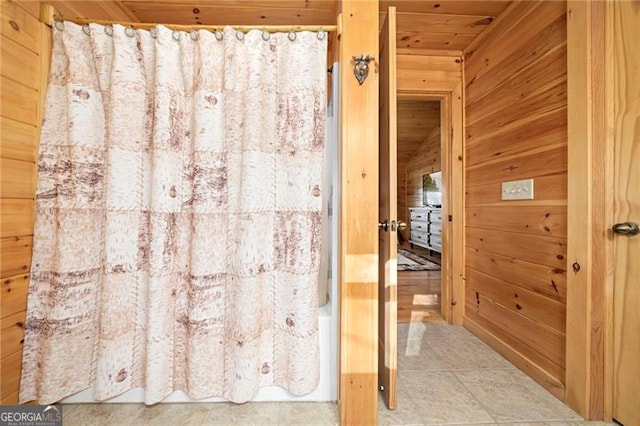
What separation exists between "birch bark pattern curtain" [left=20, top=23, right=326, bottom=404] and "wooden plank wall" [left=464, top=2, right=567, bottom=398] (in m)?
1.34

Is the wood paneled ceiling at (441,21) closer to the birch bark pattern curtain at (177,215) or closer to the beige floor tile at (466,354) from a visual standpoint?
the birch bark pattern curtain at (177,215)

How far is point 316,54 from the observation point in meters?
1.33

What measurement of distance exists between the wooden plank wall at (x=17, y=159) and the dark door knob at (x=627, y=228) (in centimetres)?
280

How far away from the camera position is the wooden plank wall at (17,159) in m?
1.17

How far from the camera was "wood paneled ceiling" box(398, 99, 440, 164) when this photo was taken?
4711mm

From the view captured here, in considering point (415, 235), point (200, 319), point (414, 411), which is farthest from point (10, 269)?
point (415, 235)

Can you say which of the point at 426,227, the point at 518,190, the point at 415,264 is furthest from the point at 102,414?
the point at 426,227

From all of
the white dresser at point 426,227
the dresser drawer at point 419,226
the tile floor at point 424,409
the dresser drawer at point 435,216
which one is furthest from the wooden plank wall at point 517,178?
the dresser drawer at point 419,226

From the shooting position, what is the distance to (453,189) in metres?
2.32

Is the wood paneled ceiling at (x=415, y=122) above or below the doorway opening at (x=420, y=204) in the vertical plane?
above

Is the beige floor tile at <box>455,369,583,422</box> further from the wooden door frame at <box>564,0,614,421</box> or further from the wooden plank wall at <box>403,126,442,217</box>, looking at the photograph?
the wooden plank wall at <box>403,126,442,217</box>

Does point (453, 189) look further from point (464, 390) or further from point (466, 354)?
point (464, 390)

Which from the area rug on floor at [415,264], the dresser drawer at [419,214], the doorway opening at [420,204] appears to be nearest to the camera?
the doorway opening at [420,204]

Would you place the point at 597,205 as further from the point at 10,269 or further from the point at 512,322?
the point at 10,269
